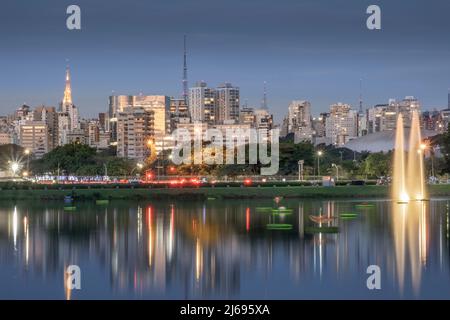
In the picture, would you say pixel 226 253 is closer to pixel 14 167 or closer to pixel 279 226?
pixel 279 226

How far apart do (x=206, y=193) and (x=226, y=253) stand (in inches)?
1571

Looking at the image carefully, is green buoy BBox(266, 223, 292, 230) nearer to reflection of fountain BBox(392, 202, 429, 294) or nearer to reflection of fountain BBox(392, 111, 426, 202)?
reflection of fountain BBox(392, 202, 429, 294)

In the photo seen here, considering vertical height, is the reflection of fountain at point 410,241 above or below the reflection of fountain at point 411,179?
below

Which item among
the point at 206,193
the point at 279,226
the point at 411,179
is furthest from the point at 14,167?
the point at 279,226

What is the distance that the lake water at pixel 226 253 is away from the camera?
31016 mm

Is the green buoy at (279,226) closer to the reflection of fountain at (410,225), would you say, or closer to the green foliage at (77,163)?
the reflection of fountain at (410,225)

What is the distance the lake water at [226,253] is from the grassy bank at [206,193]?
15.5 metres

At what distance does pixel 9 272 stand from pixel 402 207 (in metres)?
35.0

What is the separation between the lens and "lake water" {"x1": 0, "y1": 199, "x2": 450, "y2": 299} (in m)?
31.0

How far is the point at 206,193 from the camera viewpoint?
79250 mm

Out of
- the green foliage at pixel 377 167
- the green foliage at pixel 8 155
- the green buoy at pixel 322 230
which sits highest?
the green foliage at pixel 8 155

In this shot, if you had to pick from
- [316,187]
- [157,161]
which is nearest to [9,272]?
[316,187]

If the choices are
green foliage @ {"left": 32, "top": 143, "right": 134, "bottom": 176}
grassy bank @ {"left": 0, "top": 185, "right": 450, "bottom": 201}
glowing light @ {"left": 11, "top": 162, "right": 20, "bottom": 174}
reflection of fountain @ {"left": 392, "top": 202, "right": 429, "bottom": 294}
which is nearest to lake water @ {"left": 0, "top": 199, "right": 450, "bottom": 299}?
reflection of fountain @ {"left": 392, "top": 202, "right": 429, "bottom": 294}

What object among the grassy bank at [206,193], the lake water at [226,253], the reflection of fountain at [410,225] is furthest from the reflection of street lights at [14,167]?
the lake water at [226,253]
